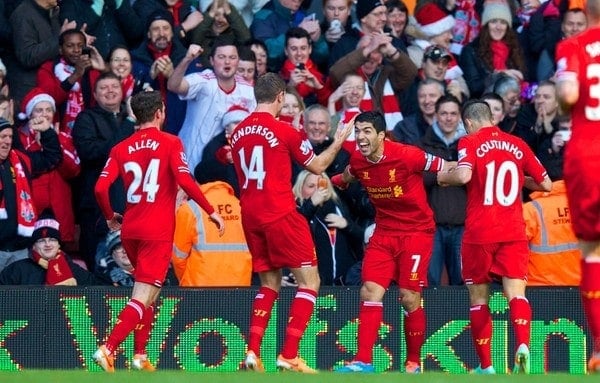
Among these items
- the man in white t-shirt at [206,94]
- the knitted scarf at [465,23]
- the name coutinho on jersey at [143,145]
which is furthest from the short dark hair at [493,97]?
the name coutinho on jersey at [143,145]

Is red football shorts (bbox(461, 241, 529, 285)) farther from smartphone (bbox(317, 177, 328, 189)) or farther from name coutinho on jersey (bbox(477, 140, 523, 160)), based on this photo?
smartphone (bbox(317, 177, 328, 189))

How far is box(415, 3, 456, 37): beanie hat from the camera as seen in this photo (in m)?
18.0

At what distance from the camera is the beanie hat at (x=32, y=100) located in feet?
50.3

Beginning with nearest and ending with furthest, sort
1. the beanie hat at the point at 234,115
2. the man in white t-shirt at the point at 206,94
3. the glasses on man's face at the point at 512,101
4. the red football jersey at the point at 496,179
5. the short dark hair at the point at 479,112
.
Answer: the red football jersey at the point at 496,179, the short dark hair at the point at 479,112, the beanie hat at the point at 234,115, the man in white t-shirt at the point at 206,94, the glasses on man's face at the point at 512,101

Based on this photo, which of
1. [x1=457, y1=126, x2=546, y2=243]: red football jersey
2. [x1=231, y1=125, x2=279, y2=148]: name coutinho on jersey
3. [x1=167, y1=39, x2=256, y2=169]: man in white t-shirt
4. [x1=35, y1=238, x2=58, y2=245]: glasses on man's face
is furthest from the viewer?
[x1=167, y1=39, x2=256, y2=169]: man in white t-shirt

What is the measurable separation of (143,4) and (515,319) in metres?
6.13

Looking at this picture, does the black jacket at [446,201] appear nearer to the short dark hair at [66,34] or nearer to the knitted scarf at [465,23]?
the knitted scarf at [465,23]

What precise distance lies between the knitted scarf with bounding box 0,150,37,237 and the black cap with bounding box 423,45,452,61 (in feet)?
14.8

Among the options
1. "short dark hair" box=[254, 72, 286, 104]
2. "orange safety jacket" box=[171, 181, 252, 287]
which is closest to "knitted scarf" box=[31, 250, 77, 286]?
"orange safety jacket" box=[171, 181, 252, 287]

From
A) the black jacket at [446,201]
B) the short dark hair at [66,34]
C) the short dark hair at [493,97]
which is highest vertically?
the short dark hair at [66,34]

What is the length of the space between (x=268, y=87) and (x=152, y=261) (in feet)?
5.32

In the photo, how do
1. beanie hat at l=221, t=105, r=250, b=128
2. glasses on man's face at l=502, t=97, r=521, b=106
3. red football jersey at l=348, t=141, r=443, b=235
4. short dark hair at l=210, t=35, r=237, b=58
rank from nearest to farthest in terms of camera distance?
red football jersey at l=348, t=141, r=443, b=235, beanie hat at l=221, t=105, r=250, b=128, short dark hair at l=210, t=35, r=237, b=58, glasses on man's face at l=502, t=97, r=521, b=106

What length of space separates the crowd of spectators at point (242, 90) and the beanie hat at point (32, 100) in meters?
0.03

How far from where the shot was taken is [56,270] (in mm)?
14617
